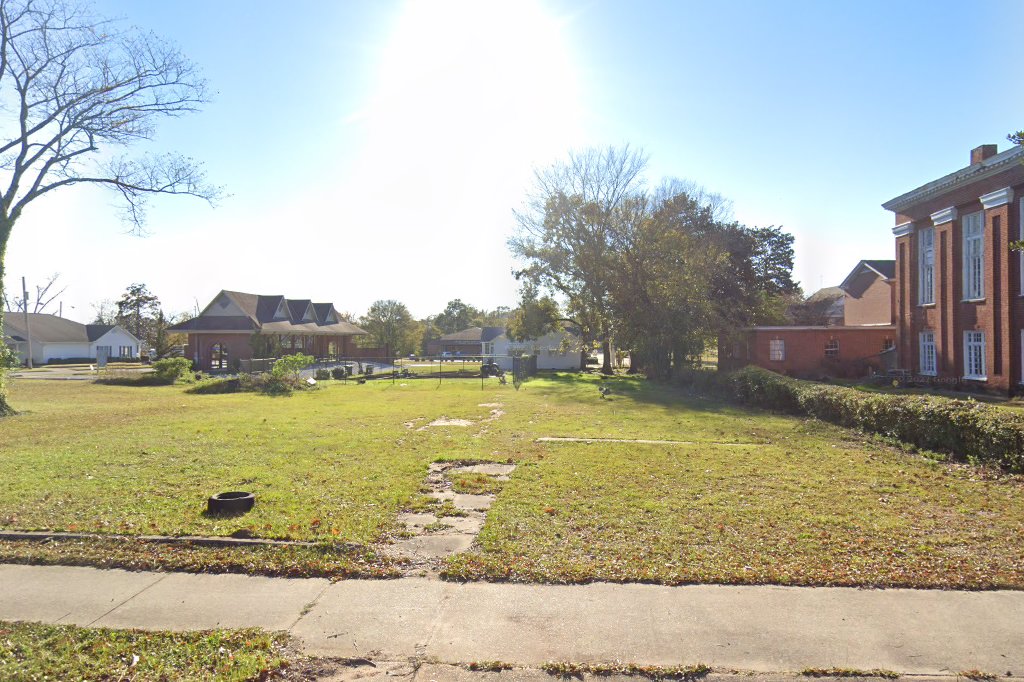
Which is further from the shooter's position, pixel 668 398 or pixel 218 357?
pixel 218 357

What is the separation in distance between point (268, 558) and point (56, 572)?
1783 mm

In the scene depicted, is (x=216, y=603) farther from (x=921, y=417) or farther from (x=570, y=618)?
(x=921, y=417)

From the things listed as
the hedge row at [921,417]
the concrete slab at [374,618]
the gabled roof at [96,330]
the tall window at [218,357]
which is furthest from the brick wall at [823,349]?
the gabled roof at [96,330]

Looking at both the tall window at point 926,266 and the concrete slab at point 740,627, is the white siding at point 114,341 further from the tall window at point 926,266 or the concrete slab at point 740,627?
the concrete slab at point 740,627

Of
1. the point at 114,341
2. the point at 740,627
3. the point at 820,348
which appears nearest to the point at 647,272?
the point at 820,348

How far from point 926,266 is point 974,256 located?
3733mm

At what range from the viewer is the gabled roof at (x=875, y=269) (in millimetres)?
40875

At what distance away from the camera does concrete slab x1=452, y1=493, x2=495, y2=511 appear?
741 centimetres

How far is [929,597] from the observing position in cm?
476

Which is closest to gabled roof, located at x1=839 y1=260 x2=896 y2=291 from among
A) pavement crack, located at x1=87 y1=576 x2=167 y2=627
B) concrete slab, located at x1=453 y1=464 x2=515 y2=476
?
concrete slab, located at x1=453 y1=464 x2=515 y2=476

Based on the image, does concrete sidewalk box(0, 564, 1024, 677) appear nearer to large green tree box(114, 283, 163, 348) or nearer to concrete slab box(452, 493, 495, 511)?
concrete slab box(452, 493, 495, 511)

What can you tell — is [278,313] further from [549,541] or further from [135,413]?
[549,541]

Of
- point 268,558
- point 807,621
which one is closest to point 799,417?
point 807,621

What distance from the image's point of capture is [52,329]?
70500 millimetres
